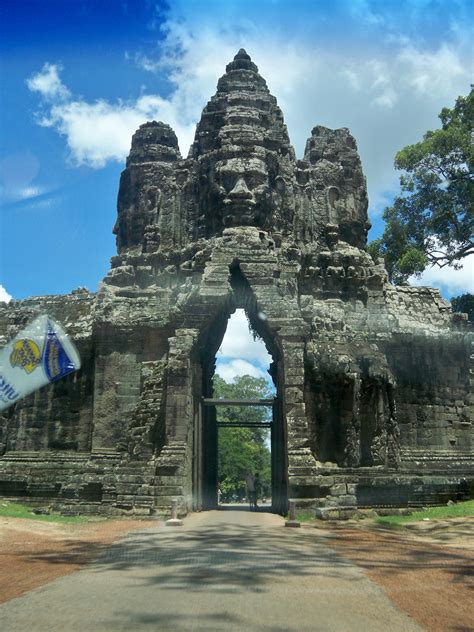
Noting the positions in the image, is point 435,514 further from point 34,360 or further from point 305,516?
point 34,360

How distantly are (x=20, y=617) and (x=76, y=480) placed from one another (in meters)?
11.2

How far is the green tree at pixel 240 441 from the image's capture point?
155ft

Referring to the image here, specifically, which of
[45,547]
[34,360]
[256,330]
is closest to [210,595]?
[45,547]

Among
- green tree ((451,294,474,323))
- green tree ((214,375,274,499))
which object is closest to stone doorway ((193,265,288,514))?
green tree ((451,294,474,323))

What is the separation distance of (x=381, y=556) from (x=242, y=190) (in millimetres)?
13356

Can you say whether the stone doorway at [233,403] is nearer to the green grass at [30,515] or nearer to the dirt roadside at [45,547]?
the green grass at [30,515]

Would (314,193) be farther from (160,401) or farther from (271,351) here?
(160,401)

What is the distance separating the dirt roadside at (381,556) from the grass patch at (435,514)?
2.13ft

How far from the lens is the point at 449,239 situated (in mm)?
28500

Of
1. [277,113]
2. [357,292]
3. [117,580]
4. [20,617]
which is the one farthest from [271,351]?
[20,617]

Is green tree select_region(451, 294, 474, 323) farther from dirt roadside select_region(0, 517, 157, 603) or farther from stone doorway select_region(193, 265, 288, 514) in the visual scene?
dirt roadside select_region(0, 517, 157, 603)

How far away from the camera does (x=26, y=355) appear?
20125 millimetres

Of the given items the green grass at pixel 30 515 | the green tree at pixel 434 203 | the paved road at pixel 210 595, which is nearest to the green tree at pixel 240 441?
the green tree at pixel 434 203

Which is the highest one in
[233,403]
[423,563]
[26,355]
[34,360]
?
[26,355]
